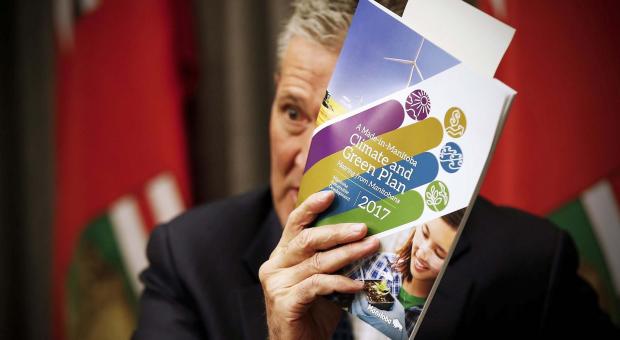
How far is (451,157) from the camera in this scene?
1.87ft

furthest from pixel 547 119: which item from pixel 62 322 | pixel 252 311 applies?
pixel 62 322

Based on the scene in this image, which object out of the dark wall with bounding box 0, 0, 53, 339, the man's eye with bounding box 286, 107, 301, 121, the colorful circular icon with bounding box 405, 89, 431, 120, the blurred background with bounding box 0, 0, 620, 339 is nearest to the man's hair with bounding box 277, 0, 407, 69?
the man's eye with bounding box 286, 107, 301, 121

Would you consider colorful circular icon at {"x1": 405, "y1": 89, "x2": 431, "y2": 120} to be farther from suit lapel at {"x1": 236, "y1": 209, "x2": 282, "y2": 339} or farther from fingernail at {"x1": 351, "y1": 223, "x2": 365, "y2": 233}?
suit lapel at {"x1": 236, "y1": 209, "x2": 282, "y2": 339}

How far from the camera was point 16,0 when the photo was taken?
6.02 ft

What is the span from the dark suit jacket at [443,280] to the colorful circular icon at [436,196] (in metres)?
0.32

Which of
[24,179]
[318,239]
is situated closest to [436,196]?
[318,239]

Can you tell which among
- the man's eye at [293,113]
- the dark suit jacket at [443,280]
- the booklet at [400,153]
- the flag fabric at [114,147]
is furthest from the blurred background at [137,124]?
the booklet at [400,153]

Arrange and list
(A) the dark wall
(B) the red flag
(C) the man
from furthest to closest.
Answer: (A) the dark wall, (B) the red flag, (C) the man

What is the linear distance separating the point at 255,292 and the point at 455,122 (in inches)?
16.6

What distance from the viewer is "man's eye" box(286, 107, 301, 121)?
0.84 meters

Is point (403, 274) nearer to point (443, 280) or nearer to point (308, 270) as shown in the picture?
point (308, 270)

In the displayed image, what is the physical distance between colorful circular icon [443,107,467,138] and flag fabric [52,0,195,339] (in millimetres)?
1077

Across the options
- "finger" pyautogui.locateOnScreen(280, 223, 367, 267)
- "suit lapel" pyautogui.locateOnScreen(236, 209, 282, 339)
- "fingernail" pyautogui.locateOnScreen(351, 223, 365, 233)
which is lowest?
"suit lapel" pyautogui.locateOnScreen(236, 209, 282, 339)

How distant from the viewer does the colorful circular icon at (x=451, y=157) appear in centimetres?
56
